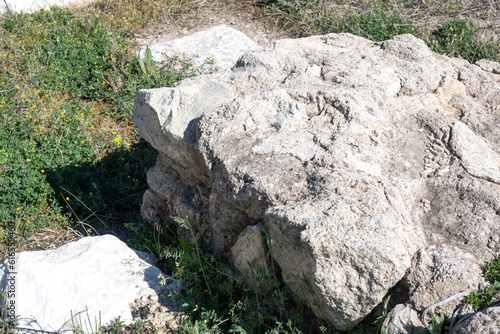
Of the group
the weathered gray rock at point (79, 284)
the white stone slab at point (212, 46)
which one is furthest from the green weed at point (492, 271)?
the white stone slab at point (212, 46)

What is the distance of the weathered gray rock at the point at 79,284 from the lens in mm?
3053

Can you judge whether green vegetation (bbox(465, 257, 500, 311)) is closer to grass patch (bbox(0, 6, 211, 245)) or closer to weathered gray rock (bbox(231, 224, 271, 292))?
weathered gray rock (bbox(231, 224, 271, 292))

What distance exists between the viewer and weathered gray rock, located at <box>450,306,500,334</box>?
6.46ft

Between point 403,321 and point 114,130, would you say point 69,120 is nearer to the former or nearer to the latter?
point 114,130

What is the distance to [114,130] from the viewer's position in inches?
219

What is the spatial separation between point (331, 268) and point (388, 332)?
42 cm

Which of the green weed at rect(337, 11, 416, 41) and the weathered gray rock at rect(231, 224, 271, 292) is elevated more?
the weathered gray rock at rect(231, 224, 271, 292)

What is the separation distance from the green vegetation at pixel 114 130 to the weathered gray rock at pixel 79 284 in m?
0.14

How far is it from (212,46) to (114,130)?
83.5 inches

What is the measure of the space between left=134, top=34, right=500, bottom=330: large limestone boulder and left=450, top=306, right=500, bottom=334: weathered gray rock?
0.55 feet

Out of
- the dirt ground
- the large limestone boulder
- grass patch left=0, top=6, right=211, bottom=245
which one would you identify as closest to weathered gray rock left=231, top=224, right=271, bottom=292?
the large limestone boulder

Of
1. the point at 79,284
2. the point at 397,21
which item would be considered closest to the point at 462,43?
the point at 397,21

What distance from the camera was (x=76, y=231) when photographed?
A: 14.3 ft

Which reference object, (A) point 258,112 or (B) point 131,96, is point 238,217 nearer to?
(A) point 258,112
